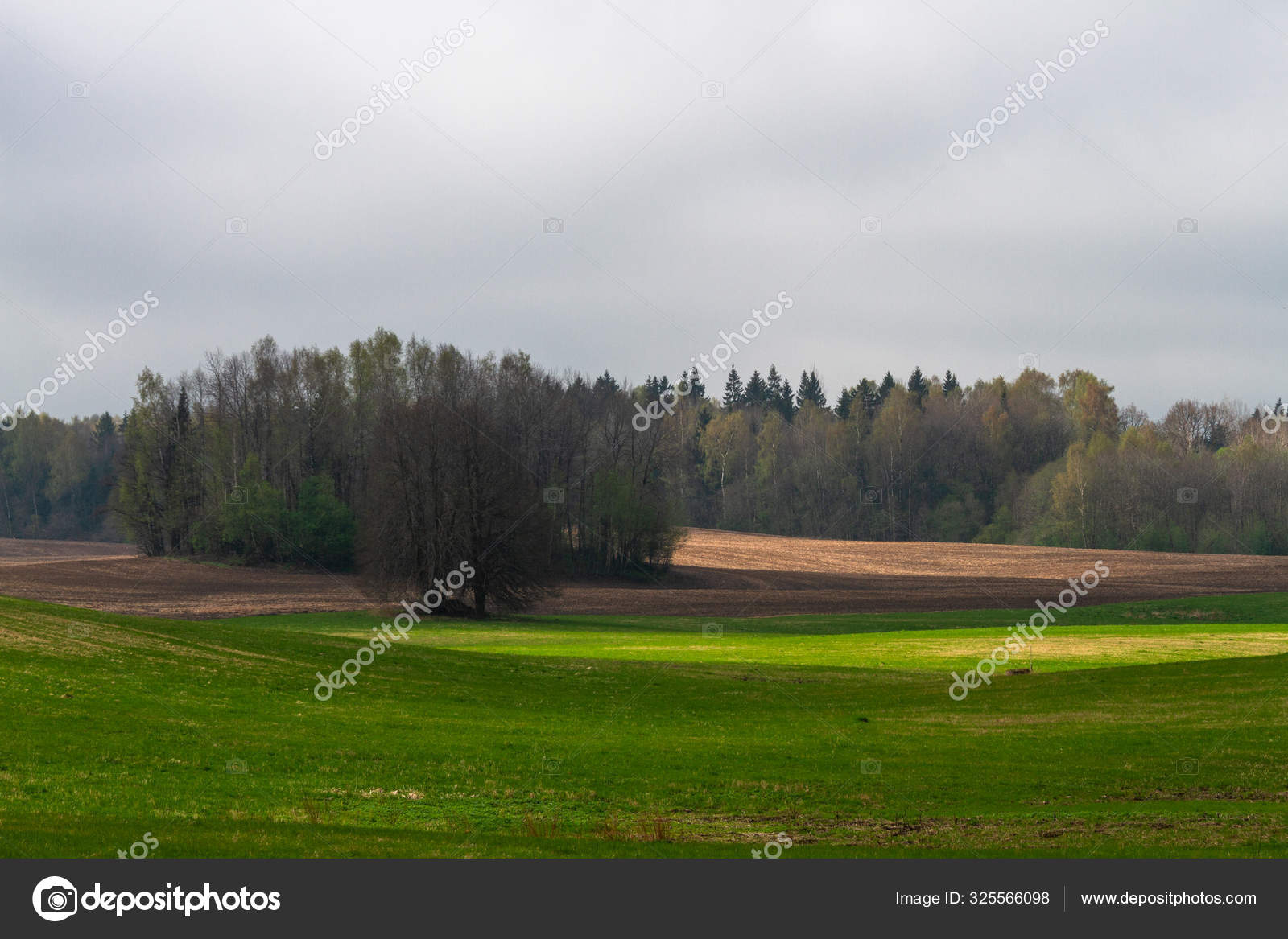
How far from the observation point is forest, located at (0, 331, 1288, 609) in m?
58.6

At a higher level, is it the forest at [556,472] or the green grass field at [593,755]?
the forest at [556,472]

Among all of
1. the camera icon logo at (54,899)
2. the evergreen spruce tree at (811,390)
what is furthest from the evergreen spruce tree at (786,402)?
the camera icon logo at (54,899)

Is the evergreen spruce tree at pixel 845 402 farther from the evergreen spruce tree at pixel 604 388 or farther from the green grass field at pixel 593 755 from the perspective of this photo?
the green grass field at pixel 593 755

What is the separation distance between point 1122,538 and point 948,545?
18012 mm

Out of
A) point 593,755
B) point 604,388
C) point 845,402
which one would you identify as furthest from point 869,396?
point 593,755

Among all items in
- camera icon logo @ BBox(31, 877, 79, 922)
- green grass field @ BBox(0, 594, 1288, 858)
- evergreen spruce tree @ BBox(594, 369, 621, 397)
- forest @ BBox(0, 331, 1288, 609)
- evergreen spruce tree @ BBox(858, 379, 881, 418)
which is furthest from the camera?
evergreen spruce tree @ BBox(858, 379, 881, 418)

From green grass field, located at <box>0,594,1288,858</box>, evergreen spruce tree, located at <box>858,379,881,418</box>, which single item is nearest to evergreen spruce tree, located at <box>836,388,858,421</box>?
evergreen spruce tree, located at <box>858,379,881,418</box>

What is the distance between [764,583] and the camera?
84.3 metres

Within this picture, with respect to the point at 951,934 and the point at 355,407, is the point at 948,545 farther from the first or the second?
the point at 951,934

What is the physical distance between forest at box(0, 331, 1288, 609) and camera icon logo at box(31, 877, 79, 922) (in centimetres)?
4852

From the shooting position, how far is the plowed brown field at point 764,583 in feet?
210

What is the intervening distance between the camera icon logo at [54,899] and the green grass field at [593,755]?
101cm

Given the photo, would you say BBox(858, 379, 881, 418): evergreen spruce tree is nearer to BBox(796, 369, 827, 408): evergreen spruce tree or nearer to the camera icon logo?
BBox(796, 369, 827, 408): evergreen spruce tree

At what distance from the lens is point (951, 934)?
9211 millimetres
